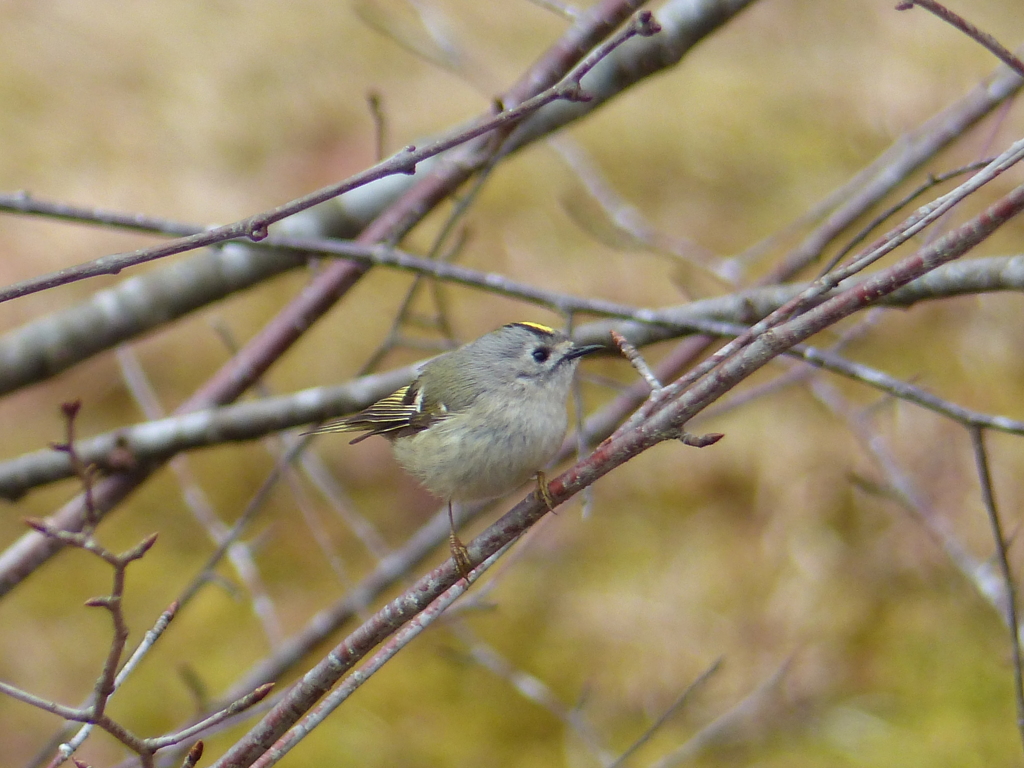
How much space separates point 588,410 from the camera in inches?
143

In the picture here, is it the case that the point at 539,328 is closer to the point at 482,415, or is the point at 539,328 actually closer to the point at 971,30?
the point at 482,415

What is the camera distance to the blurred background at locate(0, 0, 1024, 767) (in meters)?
2.60

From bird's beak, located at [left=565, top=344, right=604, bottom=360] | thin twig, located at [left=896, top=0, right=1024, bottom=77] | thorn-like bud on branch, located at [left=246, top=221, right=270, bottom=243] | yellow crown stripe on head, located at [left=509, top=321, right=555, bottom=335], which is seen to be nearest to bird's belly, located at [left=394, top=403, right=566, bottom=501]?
bird's beak, located at [left=565, top=344, right=604, bottom=360]

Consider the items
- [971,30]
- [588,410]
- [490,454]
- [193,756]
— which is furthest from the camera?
[588,410]

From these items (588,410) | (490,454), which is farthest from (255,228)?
(588,410)

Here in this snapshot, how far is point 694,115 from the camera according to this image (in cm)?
482

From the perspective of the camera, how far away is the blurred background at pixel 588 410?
8.54 feet

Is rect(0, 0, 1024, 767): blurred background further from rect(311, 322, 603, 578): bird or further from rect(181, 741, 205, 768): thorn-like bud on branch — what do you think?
rect(181, 741, 205, 768): thorn-like bud on branch

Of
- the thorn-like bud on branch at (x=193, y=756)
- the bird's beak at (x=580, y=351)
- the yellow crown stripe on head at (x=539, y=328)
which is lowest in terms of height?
the thorn-like bud on branch at (x=193, y=756)

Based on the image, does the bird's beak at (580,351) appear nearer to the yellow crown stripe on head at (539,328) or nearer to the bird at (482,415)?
the bird at (482,415)

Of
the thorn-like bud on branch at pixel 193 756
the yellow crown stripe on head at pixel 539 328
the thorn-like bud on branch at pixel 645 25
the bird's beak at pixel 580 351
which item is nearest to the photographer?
the thorn-like bud on branch at pixel 193 756

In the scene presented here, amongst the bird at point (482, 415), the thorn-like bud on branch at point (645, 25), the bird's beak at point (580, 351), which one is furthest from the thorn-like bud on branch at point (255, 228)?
the bird's beak at point (580, 351)

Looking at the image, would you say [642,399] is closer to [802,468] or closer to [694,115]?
[802,468]

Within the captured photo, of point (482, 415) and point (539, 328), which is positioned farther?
point (539, 328)
